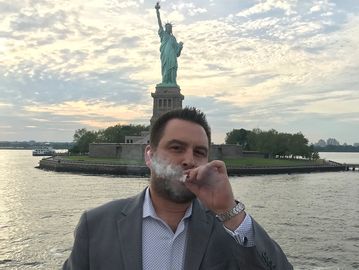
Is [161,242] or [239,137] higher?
[239,137]

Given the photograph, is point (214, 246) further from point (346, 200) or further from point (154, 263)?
point (346, 200)

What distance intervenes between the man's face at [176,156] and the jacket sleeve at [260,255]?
39cm

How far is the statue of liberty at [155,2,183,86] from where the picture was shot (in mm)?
63781

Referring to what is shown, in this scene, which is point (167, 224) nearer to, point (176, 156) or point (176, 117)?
point (176, 156)

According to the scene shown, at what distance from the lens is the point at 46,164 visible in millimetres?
67625

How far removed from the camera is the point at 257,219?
2189 cm

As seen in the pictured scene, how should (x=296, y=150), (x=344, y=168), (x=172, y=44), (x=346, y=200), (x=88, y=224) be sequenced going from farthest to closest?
(x=296, y=150) → (x=344, y=168) → (x=172, y=44) → (x=346, y=200) → (x=88, y=224)

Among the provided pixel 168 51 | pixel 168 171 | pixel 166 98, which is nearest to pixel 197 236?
pixel 168 171

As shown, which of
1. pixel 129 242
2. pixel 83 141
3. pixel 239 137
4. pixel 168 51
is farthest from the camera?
pixel 239 137

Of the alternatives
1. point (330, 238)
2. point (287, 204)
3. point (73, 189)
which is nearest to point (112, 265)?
point (330, 238)

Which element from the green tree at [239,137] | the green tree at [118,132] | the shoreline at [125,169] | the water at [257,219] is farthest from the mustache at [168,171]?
the green tree at [239,137]

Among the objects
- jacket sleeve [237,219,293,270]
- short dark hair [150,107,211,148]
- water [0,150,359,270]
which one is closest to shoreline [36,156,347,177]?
water [0,150,359,270]

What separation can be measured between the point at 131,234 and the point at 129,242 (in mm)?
46

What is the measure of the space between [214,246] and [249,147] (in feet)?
319
